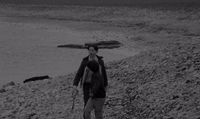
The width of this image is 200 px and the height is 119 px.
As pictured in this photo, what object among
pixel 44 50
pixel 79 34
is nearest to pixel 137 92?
pixel 44 50

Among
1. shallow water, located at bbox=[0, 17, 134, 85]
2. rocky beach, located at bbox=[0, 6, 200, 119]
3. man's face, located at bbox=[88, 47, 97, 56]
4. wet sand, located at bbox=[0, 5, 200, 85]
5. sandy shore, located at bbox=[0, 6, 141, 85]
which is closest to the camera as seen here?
A: man's face, located at bbox=[88, 47, 97, 56]

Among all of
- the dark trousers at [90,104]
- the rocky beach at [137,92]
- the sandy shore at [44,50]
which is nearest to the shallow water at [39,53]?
the sandy shore at [44,50]

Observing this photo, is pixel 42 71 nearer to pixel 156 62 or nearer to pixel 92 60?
pixel 156 62

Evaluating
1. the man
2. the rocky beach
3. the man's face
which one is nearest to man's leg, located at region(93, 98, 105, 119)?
the man

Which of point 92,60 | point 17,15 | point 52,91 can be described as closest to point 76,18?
point 17,15

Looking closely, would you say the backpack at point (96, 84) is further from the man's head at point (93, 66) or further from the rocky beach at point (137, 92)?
the rocky beach at point (137, 92)

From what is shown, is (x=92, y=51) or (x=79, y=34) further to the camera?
(x=79, y=34)

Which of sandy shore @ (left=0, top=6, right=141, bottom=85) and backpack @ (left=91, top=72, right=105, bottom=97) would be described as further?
sandy shore @ (left=0, top=6, right=141, bottom=85)

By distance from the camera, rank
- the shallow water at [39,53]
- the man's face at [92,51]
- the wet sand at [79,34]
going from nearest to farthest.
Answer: the man's face at [92,51] → the shallow water at [39,53] → the wet sand at [79,34]

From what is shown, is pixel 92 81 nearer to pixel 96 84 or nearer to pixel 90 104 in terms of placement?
pixel 96 84

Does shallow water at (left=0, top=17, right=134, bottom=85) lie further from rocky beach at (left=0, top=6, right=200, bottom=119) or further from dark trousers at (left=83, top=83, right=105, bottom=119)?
dark trousers at (left=83, top=83, right=105, bottom=119)

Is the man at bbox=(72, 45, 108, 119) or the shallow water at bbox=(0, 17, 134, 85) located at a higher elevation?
the shallow water at bbox=(0, 17, 134, 85)

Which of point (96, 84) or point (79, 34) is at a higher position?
point (79, 34)

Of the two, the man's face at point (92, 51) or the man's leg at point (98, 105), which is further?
A: the man's leg at point (98, 105)
